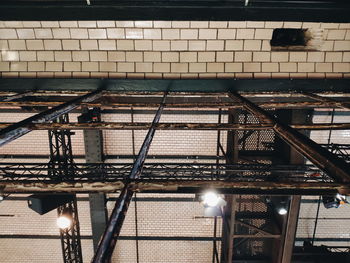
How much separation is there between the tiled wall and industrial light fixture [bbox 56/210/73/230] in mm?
3919

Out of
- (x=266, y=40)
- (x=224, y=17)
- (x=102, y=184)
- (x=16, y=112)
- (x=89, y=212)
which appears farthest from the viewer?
(x=89, y=212)

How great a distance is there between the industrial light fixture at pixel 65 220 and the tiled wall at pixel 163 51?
12.9ft

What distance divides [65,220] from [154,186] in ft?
18.8

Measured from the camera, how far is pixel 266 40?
3412 millimetres

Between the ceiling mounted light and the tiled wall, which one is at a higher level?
the tiled wall

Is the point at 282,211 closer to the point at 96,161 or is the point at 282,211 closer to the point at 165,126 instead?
the point at 165,126

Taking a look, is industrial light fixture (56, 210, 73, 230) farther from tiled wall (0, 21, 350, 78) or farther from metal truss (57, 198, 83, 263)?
tiled wall (0, 21, 350, 78)

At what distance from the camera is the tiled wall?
333 centimetres

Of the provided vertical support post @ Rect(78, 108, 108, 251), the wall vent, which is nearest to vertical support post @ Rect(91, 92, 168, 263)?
the wall vent

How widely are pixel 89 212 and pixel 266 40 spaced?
7390mm

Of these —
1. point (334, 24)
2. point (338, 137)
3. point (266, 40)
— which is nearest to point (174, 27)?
point (266, 40)

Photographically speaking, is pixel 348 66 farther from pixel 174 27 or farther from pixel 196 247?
pixel 196 247

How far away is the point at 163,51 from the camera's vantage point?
3.46 m

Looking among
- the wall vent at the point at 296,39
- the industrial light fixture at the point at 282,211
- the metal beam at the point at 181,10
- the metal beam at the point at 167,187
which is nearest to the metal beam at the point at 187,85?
the wall vent at the point at 296,39
